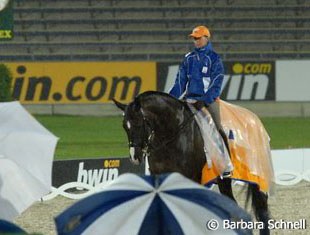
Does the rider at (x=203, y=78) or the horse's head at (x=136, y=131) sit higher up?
the rider at (x=203, y=78)

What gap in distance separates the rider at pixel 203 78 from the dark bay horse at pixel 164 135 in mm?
292

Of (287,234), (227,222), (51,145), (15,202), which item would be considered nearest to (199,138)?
(287,234)

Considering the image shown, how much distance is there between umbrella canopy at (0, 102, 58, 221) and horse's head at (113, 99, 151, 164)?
236 centimetres

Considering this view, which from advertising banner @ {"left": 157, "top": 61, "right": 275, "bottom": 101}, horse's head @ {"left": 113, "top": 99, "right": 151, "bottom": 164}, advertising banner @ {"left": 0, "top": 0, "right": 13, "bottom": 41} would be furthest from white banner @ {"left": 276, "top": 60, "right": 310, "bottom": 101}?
horse's head @ {"left": 113, "top": 99, "right": 151, "bottom": 164}

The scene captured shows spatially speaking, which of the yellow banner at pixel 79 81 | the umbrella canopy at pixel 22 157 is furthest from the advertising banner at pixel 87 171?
the yellow banner at pixel 79 81

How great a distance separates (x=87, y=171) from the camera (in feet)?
49.1

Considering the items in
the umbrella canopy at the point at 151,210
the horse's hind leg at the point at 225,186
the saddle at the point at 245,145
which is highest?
the umbrella canopy at the point at 151,210

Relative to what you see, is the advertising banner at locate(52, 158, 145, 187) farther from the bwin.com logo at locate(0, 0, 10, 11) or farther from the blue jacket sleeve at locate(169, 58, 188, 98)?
the blue jacket sleeve at locate(169, 58, 188, 98)

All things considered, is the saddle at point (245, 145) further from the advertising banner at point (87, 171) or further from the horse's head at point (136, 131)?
the advertising banner at point (87, 171)

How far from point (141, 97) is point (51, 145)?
2.72 metres

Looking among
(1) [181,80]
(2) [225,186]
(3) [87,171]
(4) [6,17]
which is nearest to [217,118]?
(1) [181,80]

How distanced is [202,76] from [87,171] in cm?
423

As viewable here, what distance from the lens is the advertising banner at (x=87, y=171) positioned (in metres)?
14.9

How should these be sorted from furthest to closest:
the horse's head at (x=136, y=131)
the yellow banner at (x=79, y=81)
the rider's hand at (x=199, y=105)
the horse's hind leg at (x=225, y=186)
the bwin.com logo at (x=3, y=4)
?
the yellow banner at (x=79, y=81) < the bwin.com logo at (x=3, y=4) < the horse's hind leg at (x=225, y=186) < the rider's hand at (x=199, y=105) < the horse's head at (x=136, y=131)
